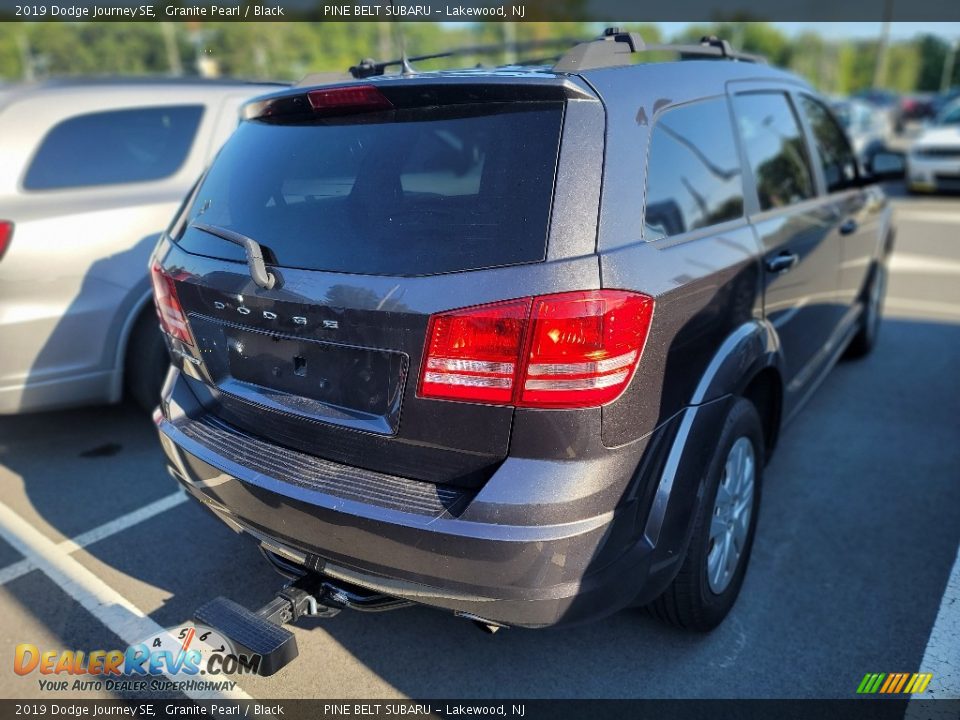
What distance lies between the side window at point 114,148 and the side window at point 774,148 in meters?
3.14

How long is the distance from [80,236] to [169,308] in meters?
1.54

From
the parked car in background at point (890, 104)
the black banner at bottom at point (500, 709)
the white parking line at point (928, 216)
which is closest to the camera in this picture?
the black banner at bottom at point (500, 709)

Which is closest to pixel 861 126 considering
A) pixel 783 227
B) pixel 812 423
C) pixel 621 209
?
pixel 812 423

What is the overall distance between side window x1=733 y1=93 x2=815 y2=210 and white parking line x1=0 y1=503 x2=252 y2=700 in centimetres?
275

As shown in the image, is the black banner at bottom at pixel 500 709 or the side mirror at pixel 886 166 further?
the side mirror at pixel 886 166

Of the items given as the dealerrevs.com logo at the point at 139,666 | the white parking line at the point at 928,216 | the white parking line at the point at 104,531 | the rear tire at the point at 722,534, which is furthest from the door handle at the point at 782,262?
the white parking line at the point at 928,216

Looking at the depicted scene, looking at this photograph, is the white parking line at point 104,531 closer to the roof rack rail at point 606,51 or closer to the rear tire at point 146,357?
the rear tire at point 146,357

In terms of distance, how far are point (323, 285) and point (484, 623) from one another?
105cm

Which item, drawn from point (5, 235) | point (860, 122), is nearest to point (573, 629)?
point (5, 235)

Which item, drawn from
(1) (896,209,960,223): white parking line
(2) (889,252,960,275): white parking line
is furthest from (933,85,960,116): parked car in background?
(2) (889,252,960,275): white parking line

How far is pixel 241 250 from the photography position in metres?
2.43

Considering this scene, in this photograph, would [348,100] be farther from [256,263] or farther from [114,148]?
[114,148]

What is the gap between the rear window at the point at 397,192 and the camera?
2.05 m

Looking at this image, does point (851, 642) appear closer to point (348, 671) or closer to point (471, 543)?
point (471, 543)
